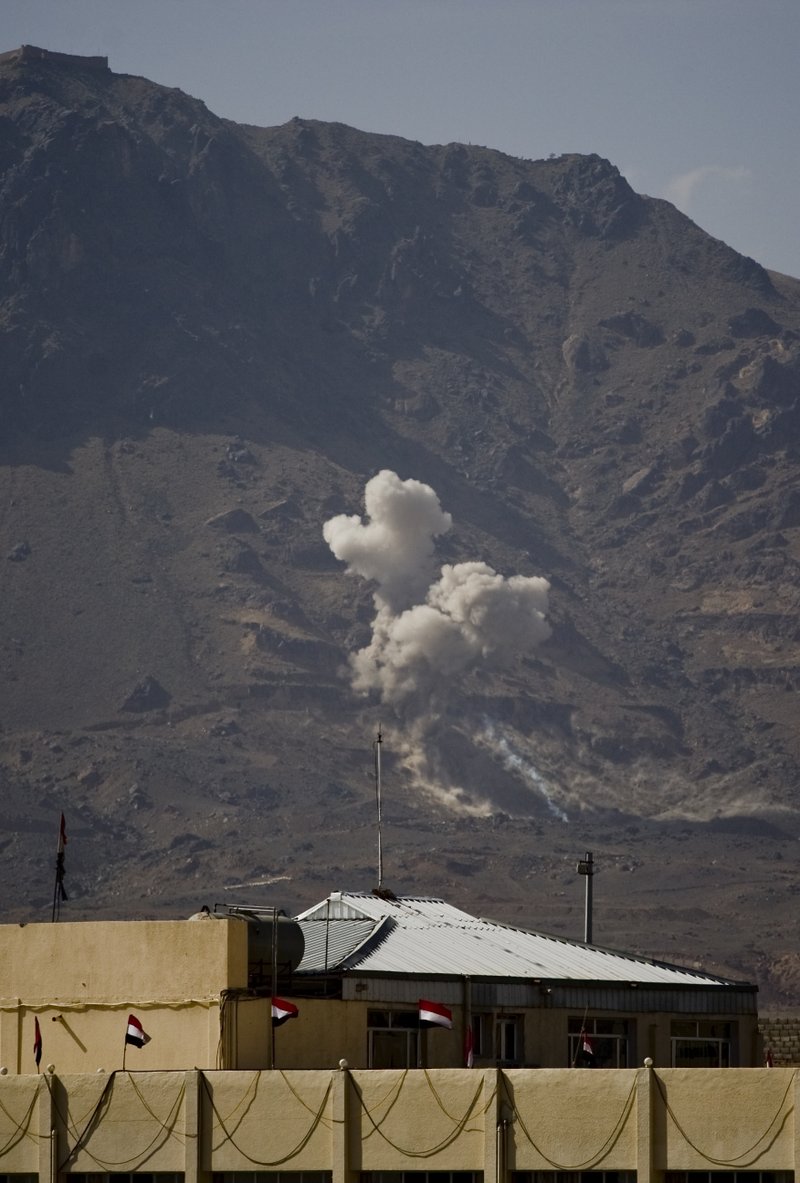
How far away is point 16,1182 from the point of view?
177ft

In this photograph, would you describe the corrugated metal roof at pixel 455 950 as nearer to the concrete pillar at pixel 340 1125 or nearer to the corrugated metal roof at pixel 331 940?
the corrugated metal roof at pixel 331 940

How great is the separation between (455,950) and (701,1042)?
21.0 ft

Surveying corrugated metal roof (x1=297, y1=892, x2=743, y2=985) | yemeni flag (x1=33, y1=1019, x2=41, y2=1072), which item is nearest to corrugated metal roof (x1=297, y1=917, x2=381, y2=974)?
corrugated metal roof (x1=297, y1=892, x2=743, y2=985)

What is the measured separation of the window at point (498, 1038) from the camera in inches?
2445

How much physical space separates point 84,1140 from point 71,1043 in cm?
575

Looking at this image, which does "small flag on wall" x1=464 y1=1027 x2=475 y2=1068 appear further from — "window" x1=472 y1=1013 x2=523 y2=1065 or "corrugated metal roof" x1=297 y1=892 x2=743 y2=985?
"corrugated metal roof" x1=297 y1=892 x2=743 y2=985

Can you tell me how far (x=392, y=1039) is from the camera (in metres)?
60.1

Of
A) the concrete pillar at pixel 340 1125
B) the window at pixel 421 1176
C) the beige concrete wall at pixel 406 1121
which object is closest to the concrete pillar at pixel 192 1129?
the beige concrete wall at pixel 406 1121

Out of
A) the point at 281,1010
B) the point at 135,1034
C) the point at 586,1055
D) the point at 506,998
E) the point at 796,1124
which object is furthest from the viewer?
the point at 586,1055

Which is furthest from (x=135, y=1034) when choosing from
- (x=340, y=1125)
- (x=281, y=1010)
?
(x=340, y=1125)

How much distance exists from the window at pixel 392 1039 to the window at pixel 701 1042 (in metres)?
7.81

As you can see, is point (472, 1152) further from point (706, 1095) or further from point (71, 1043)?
point (71, 1043)

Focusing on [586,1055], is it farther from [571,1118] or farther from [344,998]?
[571,1118]

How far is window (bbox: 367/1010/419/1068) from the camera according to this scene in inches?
2354
